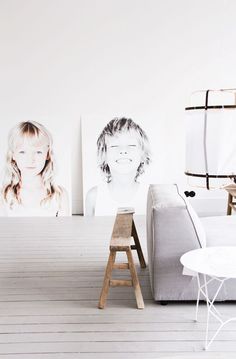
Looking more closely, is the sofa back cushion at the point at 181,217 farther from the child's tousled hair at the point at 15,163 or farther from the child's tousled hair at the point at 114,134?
the child's tousled hair at the point at 15,163

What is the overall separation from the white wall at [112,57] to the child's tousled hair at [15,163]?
148 mm

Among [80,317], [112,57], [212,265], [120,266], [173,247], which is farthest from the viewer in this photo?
[112,57]

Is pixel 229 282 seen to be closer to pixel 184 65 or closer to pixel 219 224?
pixel 219 224

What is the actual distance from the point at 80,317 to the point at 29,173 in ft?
10.2

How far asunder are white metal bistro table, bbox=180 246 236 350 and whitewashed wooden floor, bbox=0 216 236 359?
102mm

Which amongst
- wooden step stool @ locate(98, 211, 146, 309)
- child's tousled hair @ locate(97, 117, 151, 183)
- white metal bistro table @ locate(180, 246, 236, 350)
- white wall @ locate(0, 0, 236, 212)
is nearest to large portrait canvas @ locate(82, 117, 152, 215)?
child's tousled hair @ locate(97, 117, 151, 183)

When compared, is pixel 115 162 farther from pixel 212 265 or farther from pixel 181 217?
pixel 212 265

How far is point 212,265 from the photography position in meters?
2.75

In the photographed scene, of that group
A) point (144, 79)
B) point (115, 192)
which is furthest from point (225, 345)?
point (144, 79)

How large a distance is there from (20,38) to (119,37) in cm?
119

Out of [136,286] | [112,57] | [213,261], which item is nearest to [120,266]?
[136,286]

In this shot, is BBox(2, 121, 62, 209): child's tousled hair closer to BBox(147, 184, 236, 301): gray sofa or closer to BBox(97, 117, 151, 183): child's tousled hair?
BBox(97, 117, 151, 183): child's tousled hair

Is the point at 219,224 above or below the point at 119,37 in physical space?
below

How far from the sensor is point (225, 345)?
107 inches
